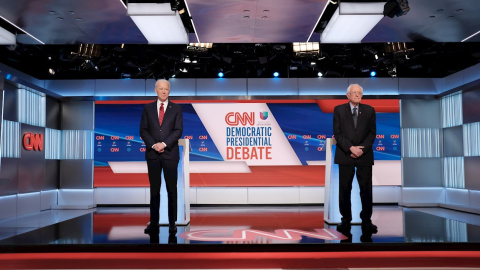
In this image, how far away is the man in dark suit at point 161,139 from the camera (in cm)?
427

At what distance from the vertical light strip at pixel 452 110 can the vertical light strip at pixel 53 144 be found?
8.04 meters

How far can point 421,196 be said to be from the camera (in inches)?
343

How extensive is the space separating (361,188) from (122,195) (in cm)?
574

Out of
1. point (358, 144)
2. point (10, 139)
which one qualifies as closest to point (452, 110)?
point (358, 144)

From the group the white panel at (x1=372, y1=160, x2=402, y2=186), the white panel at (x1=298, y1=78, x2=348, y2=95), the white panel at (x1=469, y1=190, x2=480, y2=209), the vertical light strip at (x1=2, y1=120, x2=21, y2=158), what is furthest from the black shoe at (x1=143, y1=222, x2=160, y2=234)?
the white panel at (x1=469, y1=190, x2=480, y2=209)

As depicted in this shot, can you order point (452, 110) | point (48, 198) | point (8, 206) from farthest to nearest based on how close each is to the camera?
point (452, 110), point (48, 198), point (8, 206)

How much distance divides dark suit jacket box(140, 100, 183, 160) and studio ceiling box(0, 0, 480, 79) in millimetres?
1379

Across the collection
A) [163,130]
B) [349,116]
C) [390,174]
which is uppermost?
[349,116]

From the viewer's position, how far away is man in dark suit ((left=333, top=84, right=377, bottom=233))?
4.46m

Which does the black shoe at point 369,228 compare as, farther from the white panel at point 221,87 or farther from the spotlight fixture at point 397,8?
the white panel at point 221,87

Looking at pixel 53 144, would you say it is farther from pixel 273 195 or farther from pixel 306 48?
pixel 306 48

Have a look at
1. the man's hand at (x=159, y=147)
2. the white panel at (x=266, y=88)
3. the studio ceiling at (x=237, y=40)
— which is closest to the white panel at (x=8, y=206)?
the studio ceiling at (x=237, y=40)

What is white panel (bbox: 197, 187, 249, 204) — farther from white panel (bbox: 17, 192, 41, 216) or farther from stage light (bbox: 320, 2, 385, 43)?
stage light (bbox: 320, 2, 385, 43)

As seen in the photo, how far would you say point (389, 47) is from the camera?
7266 mm
